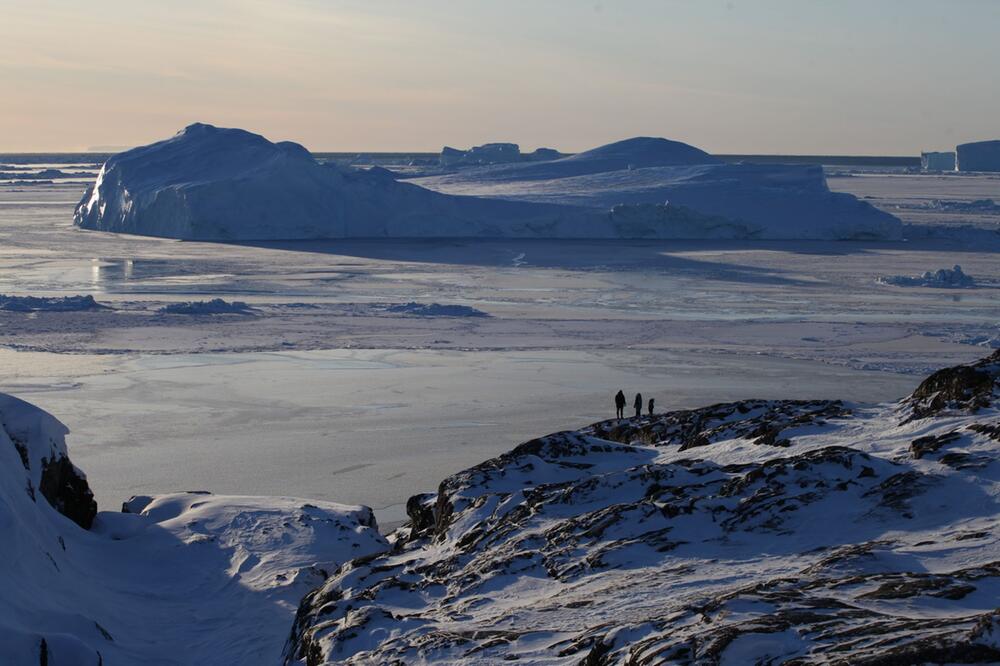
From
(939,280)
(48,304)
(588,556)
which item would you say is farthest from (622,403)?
(939,280)

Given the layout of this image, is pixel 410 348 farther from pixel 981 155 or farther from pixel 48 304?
pixel 981 155

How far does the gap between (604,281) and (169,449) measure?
1402cm

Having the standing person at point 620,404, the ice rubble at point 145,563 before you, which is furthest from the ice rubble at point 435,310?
the ice rubble at point 145,563

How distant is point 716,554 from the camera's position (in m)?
5.32

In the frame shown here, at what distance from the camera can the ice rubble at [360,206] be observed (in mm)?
33562

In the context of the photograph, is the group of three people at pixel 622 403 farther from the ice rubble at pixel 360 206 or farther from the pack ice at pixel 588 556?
the ice rubble at pixel 360 206

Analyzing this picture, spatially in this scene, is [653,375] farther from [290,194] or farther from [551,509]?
[290,194]

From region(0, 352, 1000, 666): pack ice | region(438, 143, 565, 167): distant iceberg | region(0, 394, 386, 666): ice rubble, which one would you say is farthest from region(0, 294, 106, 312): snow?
region(438, 143, 565, 167): distant iceberg

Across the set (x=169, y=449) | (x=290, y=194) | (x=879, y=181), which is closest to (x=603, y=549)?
(x=169, y=449)

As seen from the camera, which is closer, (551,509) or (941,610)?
(941,610)

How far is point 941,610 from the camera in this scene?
13.6 ft

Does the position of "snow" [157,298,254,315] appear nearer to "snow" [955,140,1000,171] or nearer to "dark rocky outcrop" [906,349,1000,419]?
"dark rocky outcrop" [906,349,1000,419]

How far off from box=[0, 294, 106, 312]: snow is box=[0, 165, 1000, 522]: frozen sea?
1.52 ft

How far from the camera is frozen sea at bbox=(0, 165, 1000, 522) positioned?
1110cm
